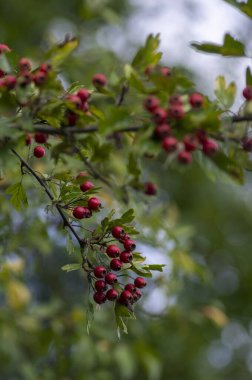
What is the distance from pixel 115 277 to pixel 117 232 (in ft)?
0.35

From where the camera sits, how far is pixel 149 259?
2730 mm

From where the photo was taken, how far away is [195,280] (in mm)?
6531

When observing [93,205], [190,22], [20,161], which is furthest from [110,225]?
[190,22]

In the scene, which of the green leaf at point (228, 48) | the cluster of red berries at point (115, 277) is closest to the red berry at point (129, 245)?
the cluster of red berries at point (115, 277)

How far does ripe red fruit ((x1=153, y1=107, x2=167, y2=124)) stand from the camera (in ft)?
4.00

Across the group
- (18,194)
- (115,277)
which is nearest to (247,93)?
(115,277)

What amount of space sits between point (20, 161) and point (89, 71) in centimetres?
244

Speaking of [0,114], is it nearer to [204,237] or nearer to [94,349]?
[94,349]

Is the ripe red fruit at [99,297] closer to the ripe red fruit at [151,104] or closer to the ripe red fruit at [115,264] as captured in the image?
the ripe red fruit at [115,264]

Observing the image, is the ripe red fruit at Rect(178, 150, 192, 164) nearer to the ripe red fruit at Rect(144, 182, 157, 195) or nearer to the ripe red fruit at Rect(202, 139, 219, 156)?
the ripe red fruit at Rect(202, 139, 219, 156)

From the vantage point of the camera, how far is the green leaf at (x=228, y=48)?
1451mm

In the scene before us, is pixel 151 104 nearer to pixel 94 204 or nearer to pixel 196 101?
pixel 196 101

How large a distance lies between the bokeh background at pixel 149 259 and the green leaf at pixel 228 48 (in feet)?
0.98

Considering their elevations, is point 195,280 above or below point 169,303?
below
